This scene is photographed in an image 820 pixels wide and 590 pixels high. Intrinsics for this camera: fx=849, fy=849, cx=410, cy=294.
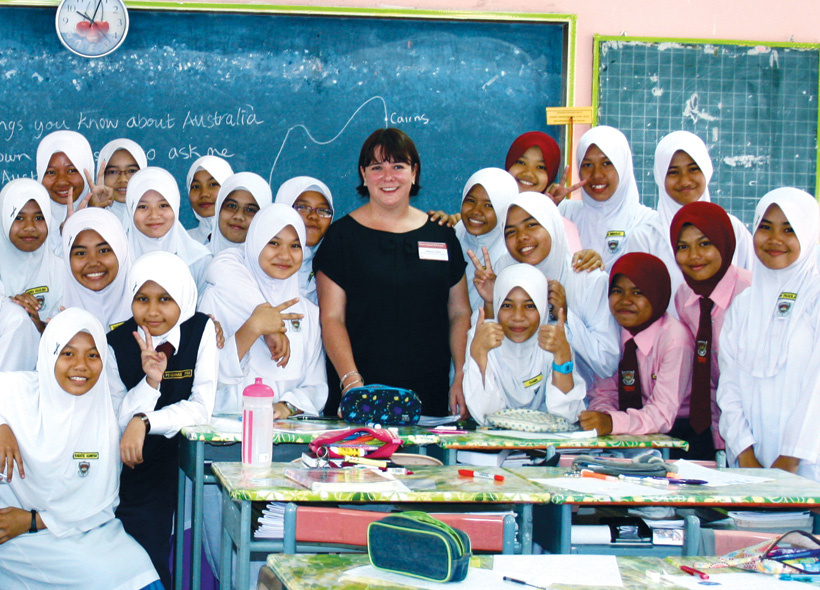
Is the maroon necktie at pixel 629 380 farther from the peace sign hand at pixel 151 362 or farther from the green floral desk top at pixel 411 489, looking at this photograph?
the peace sign hand at pixel 151 362

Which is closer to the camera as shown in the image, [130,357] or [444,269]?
[130,357]

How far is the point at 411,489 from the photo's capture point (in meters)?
1.93

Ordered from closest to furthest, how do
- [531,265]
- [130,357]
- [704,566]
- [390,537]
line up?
1. [390,537]
2. [704,566]
3. [130,357]
4. [531,265]

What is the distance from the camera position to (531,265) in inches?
133

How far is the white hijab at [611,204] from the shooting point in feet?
12.2

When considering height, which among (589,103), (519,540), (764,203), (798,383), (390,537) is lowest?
(519,540)

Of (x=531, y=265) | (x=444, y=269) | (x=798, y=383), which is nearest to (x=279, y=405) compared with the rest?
(x=444, y=269)

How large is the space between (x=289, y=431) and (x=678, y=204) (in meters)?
2.05

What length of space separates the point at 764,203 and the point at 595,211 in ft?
2.80

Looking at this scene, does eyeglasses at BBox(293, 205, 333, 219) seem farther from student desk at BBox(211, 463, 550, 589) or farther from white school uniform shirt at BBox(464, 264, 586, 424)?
student desk at BBox(211, 463, 550, 589)

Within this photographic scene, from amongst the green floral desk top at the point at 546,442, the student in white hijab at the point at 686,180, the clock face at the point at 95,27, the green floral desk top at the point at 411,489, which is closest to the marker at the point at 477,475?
the green floral desk top at the point at 411,489

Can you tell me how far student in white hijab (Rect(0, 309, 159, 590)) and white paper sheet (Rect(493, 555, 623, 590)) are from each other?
1523 millimetres

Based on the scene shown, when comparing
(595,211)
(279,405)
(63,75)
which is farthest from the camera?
(63,75)

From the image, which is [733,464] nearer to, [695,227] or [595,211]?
[695,227]
